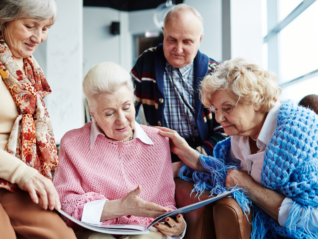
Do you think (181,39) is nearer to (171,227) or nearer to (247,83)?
(247,83)

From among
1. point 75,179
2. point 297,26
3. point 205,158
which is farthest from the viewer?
point 297,26

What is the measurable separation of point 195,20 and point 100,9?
18.2 ft

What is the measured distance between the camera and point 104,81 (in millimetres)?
1484

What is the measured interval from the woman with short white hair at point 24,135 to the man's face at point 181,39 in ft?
2.85

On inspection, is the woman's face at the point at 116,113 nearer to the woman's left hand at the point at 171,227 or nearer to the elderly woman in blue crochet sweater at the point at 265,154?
the elderly woman in blue crochet sweater at the point at 265,154

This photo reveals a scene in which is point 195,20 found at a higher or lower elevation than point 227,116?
higher

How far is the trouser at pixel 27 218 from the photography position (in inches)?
46.0

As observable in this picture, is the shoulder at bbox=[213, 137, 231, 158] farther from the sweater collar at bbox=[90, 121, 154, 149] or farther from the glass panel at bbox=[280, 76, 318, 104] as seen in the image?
the glass panel at bbox=[280, 76, 318, 104]

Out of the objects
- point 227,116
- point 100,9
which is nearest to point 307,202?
point 227,116

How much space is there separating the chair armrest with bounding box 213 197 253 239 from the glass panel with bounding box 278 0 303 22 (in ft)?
9.21

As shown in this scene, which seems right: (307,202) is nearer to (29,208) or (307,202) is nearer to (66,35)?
(29,208)

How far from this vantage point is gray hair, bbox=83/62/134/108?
1.48 meters

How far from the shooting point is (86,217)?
1320 millimetres

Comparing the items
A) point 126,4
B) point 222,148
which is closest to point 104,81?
point 222,148
